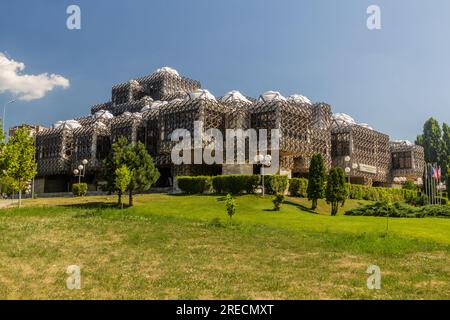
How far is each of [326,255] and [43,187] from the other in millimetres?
89498

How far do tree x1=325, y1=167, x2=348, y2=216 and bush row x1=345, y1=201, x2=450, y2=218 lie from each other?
2.14 m

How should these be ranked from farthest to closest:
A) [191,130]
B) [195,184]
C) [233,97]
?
[233,97], [191,130], [195,184]

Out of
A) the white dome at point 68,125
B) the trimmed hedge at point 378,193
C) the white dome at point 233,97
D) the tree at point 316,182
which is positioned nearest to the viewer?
the tree at point 316,182

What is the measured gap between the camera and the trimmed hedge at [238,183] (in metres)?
58.3

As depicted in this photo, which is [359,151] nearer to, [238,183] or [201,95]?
[201,95]

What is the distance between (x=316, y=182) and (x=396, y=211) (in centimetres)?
968

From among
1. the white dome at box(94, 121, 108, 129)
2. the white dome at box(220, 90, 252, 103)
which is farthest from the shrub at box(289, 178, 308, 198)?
the white dome at box(94, 121, 108, 129)

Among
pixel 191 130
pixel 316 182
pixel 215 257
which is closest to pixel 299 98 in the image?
pixel 191 130

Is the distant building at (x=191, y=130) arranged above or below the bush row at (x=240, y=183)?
above

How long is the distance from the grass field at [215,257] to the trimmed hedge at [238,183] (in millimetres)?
Answer: 17310

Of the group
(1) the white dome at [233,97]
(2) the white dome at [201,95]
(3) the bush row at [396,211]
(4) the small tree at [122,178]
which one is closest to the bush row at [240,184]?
(3) the bush row at [396,211]

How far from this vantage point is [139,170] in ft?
159

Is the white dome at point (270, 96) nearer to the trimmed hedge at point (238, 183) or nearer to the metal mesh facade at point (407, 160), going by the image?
the trimmed hedge at point (238, 183)
